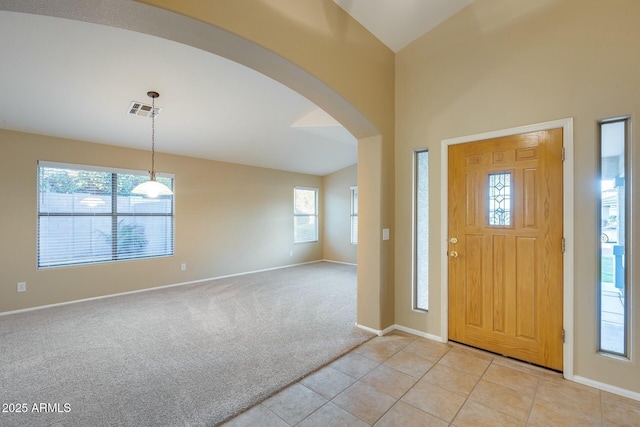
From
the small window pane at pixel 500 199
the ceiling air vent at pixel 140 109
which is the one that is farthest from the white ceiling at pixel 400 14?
the ceiling air vent at pixel 140 109

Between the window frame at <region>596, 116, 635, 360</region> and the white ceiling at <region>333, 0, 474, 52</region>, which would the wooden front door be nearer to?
the window frame at <region>596, 116, 635, 360</region>

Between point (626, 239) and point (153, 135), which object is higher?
point (153, 135)

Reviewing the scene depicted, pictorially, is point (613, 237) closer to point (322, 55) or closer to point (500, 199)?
point (500, 199)

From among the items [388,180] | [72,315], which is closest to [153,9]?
[388,180]

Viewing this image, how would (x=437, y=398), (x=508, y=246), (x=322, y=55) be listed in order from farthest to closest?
(x=508, y=246) → (x=322, y=55) → (x=437, y=398)

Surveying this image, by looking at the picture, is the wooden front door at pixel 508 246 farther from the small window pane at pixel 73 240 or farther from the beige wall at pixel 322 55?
the small window pane at pixel 73 240

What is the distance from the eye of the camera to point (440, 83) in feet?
Answer: 9.95

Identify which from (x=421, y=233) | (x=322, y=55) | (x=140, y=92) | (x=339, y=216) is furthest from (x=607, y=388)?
(x=339, y=216)

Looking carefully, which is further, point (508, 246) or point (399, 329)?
A: point (399, 329)

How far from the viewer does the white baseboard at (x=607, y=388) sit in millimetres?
2076

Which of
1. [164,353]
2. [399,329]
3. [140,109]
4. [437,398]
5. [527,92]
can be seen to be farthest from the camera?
[140,109]

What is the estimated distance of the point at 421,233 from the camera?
10.6ft

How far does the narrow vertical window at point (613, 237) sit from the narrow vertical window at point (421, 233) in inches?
54.9

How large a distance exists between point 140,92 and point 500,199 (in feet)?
13.4
